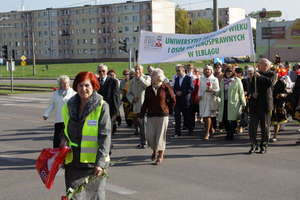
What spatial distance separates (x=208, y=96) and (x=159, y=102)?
3047mm

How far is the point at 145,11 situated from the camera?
113 metres

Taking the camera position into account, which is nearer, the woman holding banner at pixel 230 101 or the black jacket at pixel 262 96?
the black jacket at pixel 262 96

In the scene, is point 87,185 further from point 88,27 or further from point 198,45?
point 88,27

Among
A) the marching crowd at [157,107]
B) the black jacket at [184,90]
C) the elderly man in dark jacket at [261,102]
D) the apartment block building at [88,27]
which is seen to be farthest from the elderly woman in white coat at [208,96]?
the apartment block building at [88,27]

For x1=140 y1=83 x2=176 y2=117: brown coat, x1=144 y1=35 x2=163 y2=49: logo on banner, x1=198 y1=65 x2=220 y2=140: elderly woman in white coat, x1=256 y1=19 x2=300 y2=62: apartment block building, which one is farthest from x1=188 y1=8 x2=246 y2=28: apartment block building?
x1=140 y1=83 x2=176 y2=117: brown coat

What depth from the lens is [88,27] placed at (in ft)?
393

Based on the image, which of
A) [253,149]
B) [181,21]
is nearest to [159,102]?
[253,149]

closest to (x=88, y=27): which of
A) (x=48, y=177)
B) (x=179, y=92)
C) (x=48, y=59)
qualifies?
(x=48, y=59)

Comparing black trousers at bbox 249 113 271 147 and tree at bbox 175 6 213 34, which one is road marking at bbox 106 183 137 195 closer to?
black trousers at bbox 249 113 271 147

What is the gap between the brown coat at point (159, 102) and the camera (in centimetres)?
903

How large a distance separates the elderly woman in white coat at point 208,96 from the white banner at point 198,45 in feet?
2.46

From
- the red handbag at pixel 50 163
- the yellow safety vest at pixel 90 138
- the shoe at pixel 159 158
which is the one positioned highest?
the yellow safety vest at pixel 90 138

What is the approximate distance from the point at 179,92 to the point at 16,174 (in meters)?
5.34

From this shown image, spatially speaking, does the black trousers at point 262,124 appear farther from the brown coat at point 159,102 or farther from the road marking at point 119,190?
the road marking at point 119,190
